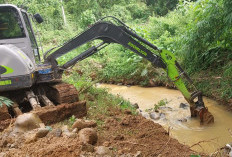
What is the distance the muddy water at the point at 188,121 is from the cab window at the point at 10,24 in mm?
4080

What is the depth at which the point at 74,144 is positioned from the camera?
9.70 ft

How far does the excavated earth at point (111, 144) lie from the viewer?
285 centimetres

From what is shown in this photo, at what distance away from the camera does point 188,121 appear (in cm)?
637

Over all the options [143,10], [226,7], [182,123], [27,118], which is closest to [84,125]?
[27,118]

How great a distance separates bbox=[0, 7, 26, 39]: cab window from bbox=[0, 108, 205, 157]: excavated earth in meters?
2.43

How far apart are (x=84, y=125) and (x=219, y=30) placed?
4926 mm

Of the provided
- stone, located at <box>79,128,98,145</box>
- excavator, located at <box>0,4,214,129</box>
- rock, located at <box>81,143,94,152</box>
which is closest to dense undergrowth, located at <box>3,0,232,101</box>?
excavator, located at <box>0,4,214,129</box>

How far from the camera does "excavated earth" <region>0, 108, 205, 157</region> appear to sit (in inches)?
112

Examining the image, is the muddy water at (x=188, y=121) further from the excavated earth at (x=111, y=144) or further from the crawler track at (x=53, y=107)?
the crawler track at (x=53, y=107)

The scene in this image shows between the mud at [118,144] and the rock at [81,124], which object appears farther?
the rock at [81,124]

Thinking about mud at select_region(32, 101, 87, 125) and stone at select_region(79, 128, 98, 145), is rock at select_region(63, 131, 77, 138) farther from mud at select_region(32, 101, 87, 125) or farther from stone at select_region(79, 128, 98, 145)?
mud at select_region(32, 101, 87, 125)

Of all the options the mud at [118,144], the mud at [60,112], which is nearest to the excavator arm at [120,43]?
the mud at [60,112]

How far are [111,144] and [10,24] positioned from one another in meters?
3.62

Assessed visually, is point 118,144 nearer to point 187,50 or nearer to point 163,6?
point 187,50
